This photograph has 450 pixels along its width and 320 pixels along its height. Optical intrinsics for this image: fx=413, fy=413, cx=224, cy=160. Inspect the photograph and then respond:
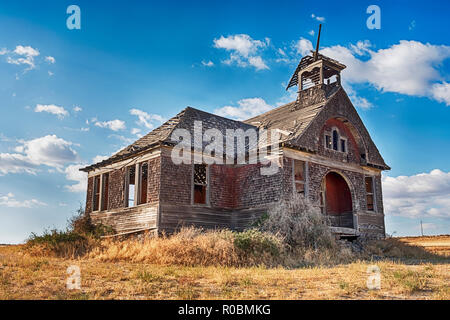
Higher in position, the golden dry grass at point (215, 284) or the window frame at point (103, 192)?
the window frame at point (103, 192)

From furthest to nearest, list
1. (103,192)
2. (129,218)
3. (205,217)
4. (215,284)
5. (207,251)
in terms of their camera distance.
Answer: (103,192) < (129,218) < (205,217) < (207,251) < (215,284)

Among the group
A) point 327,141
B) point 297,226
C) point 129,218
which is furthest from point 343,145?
point 129,218

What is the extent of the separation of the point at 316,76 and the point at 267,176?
881cm

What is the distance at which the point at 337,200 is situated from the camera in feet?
75.5

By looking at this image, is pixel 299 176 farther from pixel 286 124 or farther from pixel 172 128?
pixel 172 128

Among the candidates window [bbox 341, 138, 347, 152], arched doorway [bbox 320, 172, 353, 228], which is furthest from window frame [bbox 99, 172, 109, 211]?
window [bbox 341, 138, 347, 152]

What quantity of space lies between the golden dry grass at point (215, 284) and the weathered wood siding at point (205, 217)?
5.05m

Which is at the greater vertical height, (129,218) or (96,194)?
(96,194)

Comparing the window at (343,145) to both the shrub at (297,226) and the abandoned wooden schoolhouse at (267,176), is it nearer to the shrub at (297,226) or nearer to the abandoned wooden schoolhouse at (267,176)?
the abandoned wooden schoolhouse at (267,176)

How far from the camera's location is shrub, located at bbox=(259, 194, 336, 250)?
16.6 m

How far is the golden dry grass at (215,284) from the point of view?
8.29 m

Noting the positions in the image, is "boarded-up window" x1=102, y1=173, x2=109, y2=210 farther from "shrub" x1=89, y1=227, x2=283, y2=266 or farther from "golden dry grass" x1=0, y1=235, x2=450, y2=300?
"golden dry grass" x1=0, y1=235, x2=450, y2=300

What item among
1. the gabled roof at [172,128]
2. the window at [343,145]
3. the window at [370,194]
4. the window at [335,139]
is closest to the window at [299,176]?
the window at [335,139]

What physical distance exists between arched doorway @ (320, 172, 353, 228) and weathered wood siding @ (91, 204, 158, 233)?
933 centimetres
